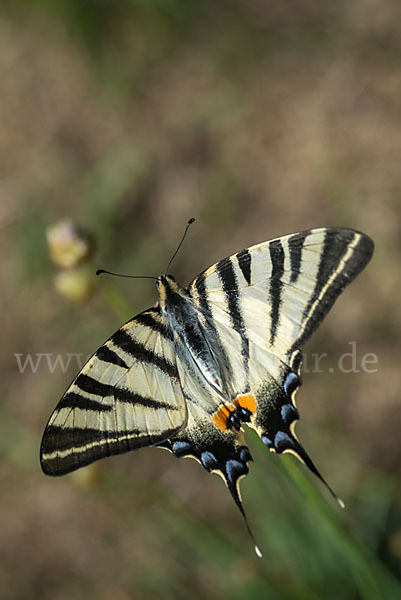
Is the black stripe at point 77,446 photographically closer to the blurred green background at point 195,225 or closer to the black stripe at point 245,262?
the blurred green background at point 195,225

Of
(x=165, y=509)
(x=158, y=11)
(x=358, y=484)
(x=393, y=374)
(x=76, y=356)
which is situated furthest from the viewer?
(x=158, y=11)

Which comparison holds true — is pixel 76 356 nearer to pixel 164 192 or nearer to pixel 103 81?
pixel 164 192

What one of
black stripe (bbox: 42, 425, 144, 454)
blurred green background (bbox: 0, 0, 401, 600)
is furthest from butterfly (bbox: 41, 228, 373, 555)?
blurred green background (bbox: 0, 0, 401, 600)

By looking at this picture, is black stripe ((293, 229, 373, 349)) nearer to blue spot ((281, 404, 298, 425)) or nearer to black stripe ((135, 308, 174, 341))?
blue spot ((281, 404, 298, 425))

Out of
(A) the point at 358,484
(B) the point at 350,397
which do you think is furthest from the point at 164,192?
(A) the point at 358,484

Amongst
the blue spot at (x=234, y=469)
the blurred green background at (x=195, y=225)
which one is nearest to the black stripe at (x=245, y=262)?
the blurred green background at (x=195, y=225)

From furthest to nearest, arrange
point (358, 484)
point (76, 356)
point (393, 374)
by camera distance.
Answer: point (76, 356), point (393, 374), point (358, 484)

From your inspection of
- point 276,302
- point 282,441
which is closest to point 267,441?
point 282,441
